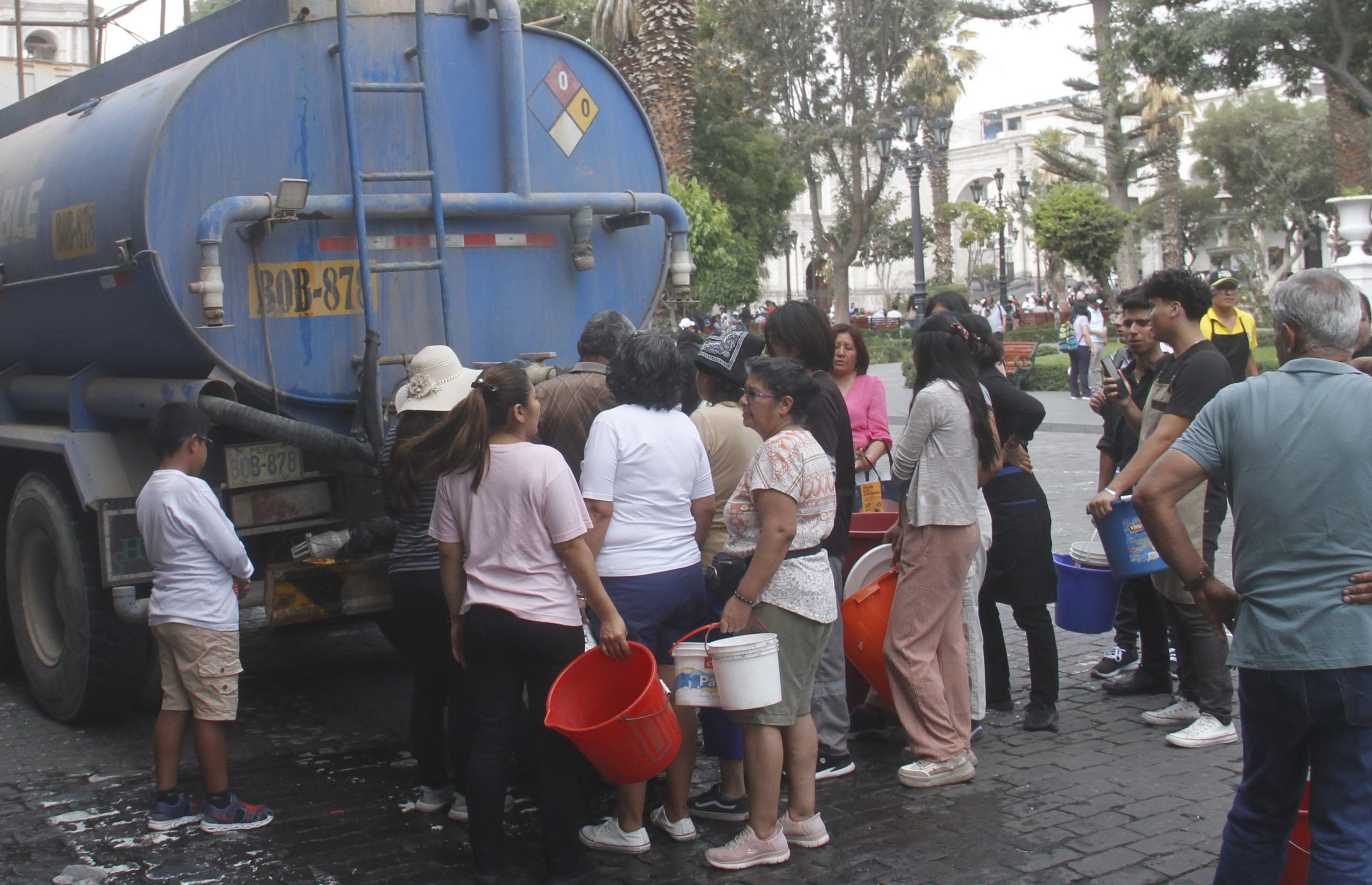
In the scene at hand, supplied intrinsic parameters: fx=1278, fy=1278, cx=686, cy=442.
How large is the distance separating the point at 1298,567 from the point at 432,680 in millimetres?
2936

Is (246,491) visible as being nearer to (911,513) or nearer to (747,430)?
(747,430)

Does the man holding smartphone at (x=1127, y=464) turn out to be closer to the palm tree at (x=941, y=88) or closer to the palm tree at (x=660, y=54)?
the palm tree at (x=660, y=54)

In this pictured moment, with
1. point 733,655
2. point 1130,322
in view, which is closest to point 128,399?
point 733,655

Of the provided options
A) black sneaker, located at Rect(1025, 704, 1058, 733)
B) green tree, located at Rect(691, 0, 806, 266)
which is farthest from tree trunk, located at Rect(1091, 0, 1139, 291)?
black sneaker, located at Rect(1025, 704, 1058, 733)

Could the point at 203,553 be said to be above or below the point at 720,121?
below

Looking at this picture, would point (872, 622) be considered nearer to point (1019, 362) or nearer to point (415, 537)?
point (415, 537)

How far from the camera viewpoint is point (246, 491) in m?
5.24

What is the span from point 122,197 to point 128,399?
2.89 ft

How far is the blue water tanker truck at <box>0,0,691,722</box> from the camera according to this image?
16.1 ft

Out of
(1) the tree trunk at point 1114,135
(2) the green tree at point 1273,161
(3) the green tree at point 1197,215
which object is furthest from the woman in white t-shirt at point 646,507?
(3) the green tree at point 1197,215

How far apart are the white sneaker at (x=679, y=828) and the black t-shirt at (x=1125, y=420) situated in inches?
106

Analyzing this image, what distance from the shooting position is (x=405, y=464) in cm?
430

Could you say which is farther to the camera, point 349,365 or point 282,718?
point 282,718

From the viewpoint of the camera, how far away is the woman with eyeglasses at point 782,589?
4.01 metres
